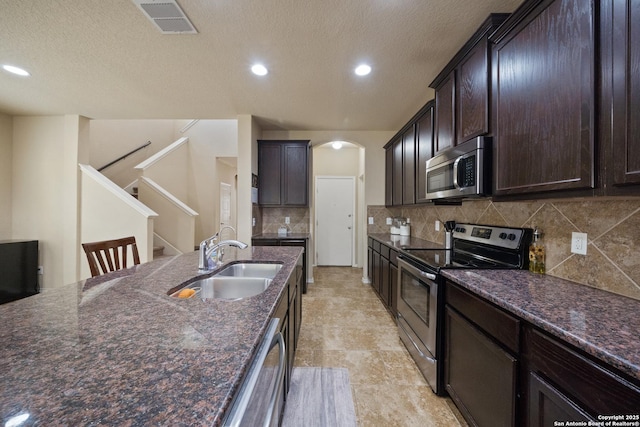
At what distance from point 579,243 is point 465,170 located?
0.70m

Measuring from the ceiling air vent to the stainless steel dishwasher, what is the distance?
2.03m

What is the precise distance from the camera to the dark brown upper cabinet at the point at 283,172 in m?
3.93

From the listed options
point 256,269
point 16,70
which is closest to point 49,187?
point 16,70

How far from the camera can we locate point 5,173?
356 cm

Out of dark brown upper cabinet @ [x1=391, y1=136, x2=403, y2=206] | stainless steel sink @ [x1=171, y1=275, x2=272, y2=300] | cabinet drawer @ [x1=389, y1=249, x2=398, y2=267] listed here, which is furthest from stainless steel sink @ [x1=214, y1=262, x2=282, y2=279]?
dark brown upper cabinet @ [x1=391, y1=136, x2=403, y2=206]

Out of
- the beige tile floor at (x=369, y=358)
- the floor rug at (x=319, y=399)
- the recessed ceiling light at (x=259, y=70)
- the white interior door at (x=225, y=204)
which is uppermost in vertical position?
the recessed ceiling light at (x=259, y=70)

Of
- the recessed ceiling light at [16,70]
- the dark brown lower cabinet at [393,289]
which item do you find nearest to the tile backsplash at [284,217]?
the dark brown lower cabinet at [393,289]

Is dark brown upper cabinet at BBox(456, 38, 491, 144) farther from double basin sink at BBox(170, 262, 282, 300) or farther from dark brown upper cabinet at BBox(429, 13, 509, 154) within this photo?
double basin sink at BBox(170, 262, 282, 300)

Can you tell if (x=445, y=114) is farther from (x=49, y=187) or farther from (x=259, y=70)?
(x=49, y=187)

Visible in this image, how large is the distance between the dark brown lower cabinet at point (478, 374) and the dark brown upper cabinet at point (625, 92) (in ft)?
2.78

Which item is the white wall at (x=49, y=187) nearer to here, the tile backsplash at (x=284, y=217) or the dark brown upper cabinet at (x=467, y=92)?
the tile backsplash at (x=284, y=217)

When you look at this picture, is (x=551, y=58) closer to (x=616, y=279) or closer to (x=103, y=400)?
(x=616, y=279)

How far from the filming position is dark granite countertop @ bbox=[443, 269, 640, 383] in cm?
74

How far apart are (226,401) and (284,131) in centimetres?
408
